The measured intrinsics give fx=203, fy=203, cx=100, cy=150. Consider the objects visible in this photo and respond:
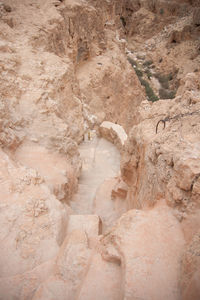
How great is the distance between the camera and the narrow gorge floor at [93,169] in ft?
17.3

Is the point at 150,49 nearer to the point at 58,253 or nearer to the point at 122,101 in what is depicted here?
the point at 122,101

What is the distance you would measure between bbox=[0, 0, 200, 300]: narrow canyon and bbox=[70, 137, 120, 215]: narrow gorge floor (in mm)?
38

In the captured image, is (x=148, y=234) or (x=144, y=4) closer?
(x=148, y=234)

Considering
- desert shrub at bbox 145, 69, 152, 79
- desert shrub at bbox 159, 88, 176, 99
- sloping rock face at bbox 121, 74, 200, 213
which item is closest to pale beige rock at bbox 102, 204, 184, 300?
sloping rock face at bbox 121, 74, 200, 213

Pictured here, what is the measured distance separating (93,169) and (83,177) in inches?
24.2

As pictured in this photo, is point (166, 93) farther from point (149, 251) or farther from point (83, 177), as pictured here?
point (149, 251)

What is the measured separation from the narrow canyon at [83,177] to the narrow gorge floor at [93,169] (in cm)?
4

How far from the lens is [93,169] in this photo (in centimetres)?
727

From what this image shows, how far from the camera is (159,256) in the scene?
1.94 metres

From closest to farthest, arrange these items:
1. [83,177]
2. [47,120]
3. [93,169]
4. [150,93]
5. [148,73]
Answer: [47,120]
[83,177]
[93,169]
[150,93]
[148,73]

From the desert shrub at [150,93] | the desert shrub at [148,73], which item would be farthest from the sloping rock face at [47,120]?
the desert shrub at [148,73]

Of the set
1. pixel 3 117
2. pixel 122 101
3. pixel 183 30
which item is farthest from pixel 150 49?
pixel 3 117

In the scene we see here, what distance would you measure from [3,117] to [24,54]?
324cm

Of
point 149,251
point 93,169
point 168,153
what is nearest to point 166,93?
point 93,169
